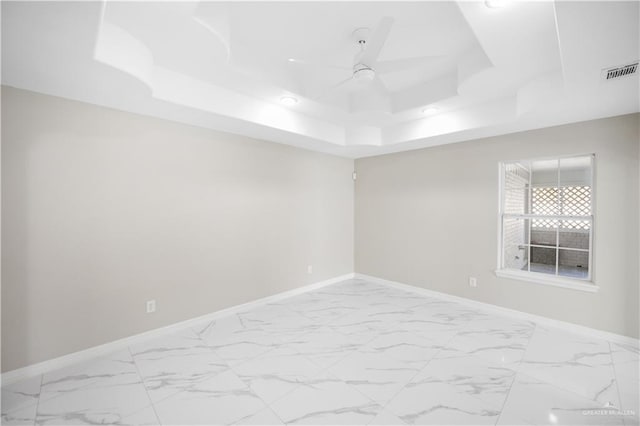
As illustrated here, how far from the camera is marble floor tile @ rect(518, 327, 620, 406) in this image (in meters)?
2.17

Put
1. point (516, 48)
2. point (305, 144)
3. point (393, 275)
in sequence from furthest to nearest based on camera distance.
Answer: point (393, 275) → point (305, 144) → point (516, 48)

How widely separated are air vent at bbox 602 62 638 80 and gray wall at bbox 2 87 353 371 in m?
3.38

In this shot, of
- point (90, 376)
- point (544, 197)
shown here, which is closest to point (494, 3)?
point (544, 197)

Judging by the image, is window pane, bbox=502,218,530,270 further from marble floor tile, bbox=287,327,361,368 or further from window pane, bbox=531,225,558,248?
marble floor tile, bbox=287,327,361,368

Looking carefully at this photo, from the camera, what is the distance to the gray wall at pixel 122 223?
2.29 metres

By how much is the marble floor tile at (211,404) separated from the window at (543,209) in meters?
3.33

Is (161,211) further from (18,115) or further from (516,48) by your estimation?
(516,48)

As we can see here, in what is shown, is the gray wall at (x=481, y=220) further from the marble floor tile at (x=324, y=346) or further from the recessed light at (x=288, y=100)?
the recessed light at (x=288, y=100)

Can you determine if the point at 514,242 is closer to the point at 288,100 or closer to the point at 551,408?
the point at 551,408

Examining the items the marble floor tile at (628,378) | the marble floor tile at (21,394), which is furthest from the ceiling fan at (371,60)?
the marble floor tile at (21,394)

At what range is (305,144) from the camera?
425cm

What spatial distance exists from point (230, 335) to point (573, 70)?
3.70 metres

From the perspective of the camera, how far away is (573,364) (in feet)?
8.21

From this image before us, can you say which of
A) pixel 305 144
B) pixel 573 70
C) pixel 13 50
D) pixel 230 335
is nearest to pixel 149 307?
pixel 230 335
